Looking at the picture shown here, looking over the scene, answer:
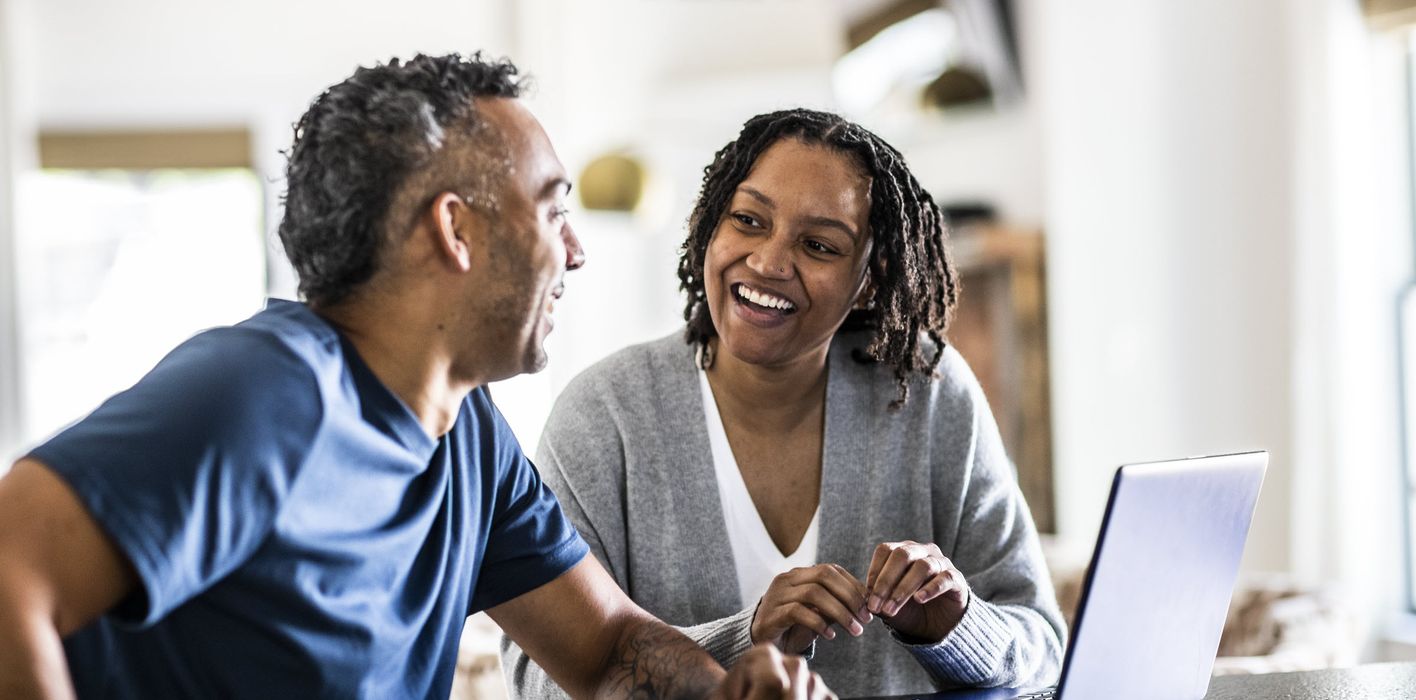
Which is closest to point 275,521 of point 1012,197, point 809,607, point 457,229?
point 457,229

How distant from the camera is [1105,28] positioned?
177 inches

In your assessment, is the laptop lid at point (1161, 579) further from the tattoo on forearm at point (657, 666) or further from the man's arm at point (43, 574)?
the man's arm at point (43, 574)

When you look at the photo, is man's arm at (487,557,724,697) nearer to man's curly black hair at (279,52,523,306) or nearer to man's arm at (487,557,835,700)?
man's arm at (487,557,835,700)

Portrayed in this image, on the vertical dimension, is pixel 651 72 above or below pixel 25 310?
above

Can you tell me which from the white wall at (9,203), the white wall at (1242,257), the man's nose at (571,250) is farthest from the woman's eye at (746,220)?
the white wall at (9,203)

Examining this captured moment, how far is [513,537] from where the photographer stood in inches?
58.9

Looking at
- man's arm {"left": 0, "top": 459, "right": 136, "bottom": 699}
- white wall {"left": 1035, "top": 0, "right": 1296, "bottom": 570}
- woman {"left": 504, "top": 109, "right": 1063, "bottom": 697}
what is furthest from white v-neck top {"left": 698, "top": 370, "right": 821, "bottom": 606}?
white wall {"left": 1035, "top": 0, "right": 1296, "bottom": 570}

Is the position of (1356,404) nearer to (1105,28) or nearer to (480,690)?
(1105,28)

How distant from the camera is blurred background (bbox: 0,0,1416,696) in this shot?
354 centimetres

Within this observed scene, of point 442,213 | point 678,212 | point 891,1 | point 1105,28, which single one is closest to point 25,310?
point 678,212

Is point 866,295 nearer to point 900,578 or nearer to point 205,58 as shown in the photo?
point 900,578

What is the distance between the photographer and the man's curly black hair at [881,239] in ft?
6.18

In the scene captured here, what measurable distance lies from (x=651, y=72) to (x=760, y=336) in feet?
17.9

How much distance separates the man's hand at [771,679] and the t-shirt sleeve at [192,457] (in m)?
0.41
